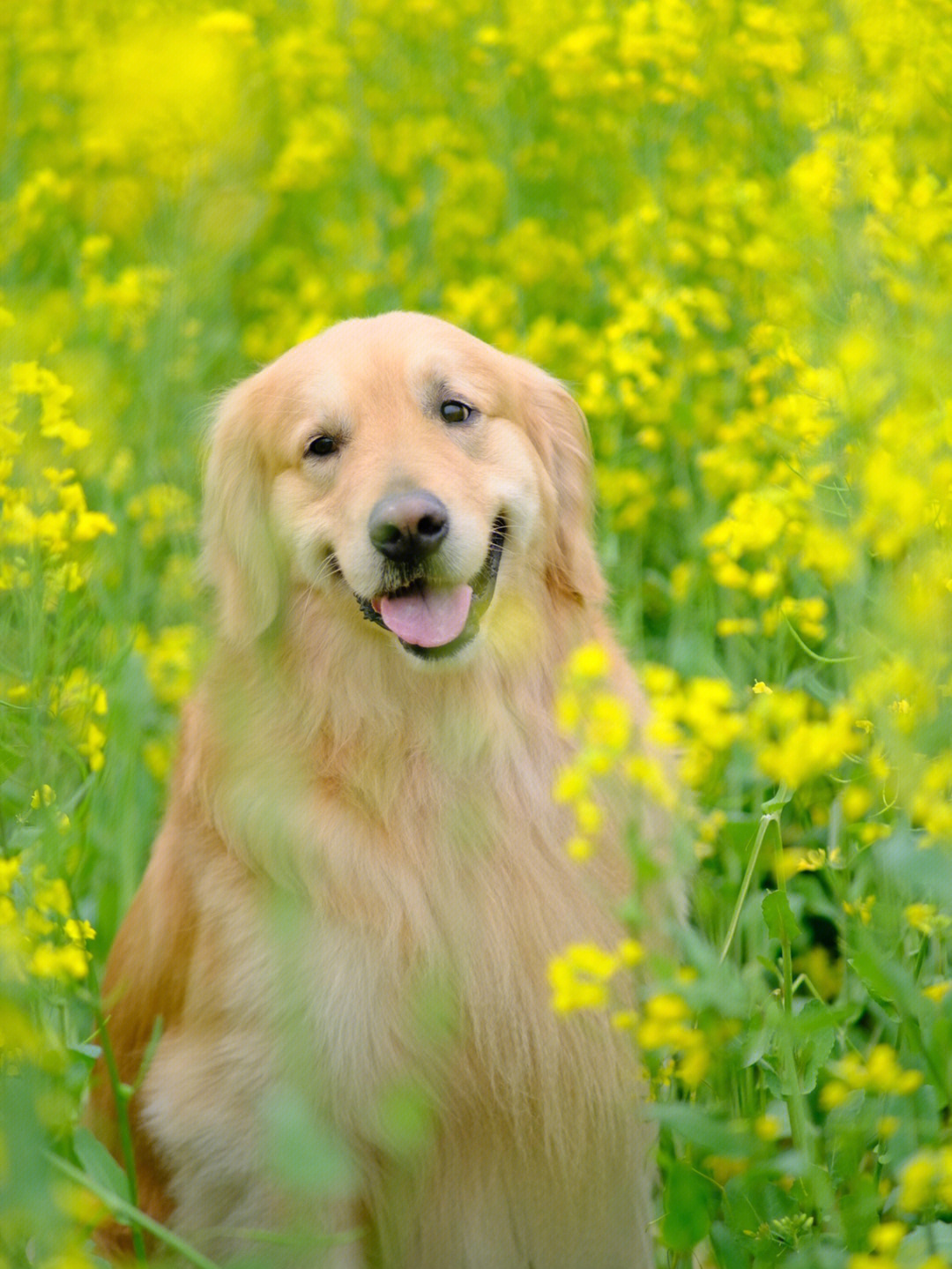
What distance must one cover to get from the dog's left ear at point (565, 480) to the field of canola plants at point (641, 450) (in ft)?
1.01

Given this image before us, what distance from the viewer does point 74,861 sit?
7.72 ft

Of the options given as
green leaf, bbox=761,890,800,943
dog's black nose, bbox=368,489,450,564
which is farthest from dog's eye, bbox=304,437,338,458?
green leaf, bbox=761,890,800,943

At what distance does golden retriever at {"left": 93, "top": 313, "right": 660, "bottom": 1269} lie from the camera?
2373 millimetres

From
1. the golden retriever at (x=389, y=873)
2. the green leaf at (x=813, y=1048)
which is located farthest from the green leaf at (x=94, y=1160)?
the green leaf at (x=813, y=1048)

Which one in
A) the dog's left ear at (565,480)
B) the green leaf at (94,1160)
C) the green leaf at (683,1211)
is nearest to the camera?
the green leaf at (683,1211)

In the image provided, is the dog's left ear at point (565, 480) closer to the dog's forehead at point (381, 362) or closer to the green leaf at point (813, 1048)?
the dog's forehead at point (381, 362)

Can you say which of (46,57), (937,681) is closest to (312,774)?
(937,681)

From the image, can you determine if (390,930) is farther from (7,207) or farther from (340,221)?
(340,221)

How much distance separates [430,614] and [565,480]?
59 cm

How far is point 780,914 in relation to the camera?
184 cm

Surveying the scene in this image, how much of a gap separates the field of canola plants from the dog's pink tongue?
1.57 feet

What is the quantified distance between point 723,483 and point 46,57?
3.87m

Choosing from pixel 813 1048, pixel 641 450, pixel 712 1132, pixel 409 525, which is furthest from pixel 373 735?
pixel 641 450

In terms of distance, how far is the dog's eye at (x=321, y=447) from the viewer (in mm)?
2633
